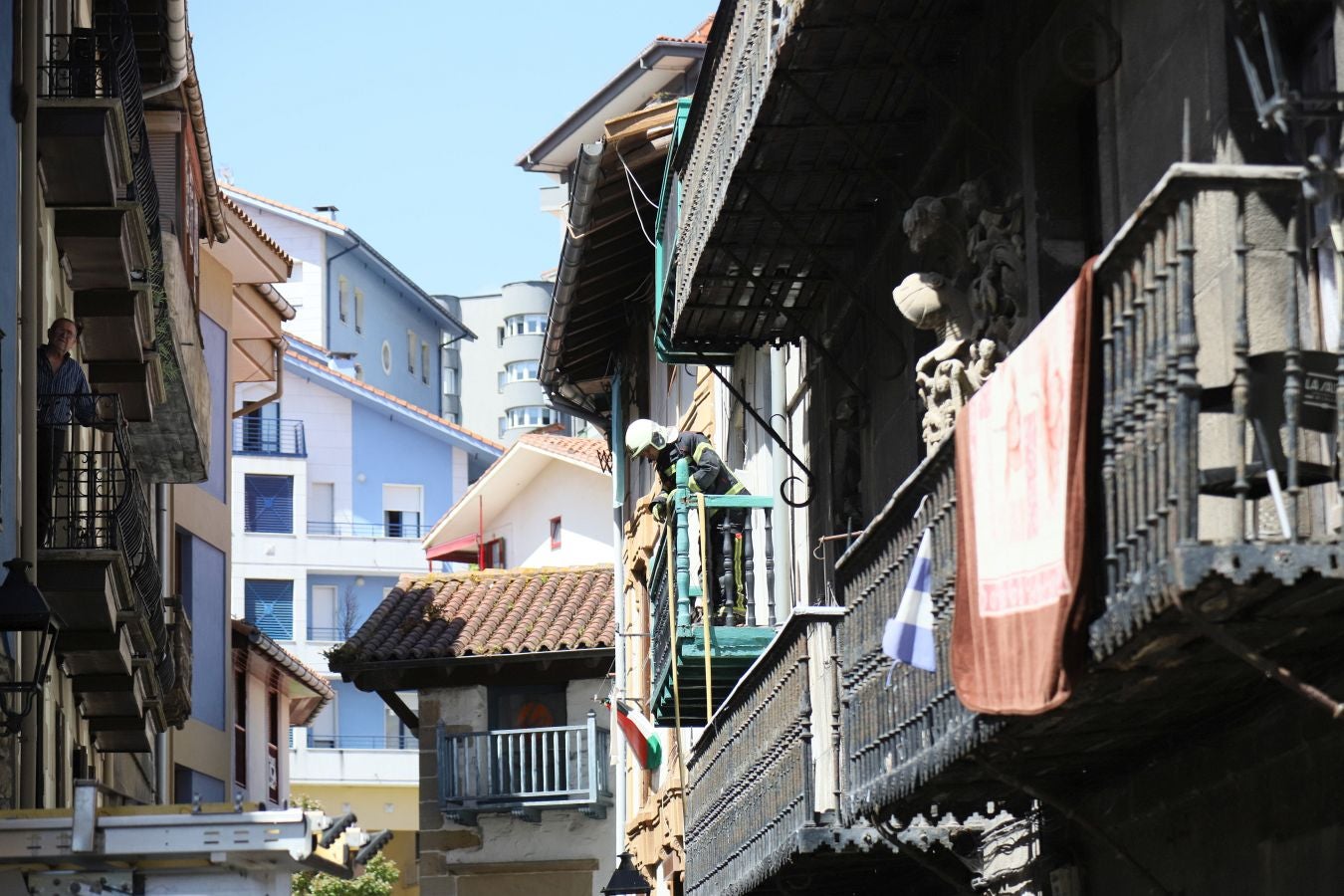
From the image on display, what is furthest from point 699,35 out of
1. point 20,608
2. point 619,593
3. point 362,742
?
point 362,742

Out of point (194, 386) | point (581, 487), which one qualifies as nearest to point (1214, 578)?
point (194, 386)

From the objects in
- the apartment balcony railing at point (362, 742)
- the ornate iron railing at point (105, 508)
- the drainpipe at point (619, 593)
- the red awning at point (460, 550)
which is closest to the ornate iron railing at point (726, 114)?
the ornate iron railing at point (105, 508)

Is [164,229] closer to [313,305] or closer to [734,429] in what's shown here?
[734,429]

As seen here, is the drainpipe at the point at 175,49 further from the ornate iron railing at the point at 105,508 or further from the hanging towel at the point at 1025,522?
the hanging towel at the point at 1025,522

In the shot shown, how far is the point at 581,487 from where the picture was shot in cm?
4456

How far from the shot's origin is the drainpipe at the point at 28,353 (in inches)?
578

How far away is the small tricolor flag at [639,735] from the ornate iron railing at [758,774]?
9.08 metres

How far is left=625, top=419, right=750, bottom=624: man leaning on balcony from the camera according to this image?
1900cm

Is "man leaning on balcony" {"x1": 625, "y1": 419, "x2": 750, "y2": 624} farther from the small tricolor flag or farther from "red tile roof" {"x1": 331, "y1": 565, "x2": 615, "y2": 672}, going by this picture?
"red tile roof" {"x1": 331, "y1": 565, "x2": 615, "y2": 672}

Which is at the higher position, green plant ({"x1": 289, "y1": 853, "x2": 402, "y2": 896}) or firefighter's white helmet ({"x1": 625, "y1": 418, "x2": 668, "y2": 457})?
firefighter's white helmet ({"x1": 625, "y1": 418, "x2": 668, "y2": 457})

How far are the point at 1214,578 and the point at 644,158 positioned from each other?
15.8 meters

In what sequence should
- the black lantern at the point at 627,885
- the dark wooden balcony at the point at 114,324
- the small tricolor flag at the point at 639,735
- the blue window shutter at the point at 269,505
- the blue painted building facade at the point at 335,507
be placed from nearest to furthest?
the dark wooden balcony at the point at 114,324 → the small tricolor flag at the point at 639,735 → the black lantern at the point at 627,885 → the blue painted building facade at the point at 335,507 → the blue window shutter at the point at 269,505

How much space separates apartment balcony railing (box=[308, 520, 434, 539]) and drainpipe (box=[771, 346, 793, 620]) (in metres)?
45.5

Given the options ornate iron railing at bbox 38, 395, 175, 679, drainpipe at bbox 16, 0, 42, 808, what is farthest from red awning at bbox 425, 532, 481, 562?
drainpipe at bbox 16, 0, 42, 808
